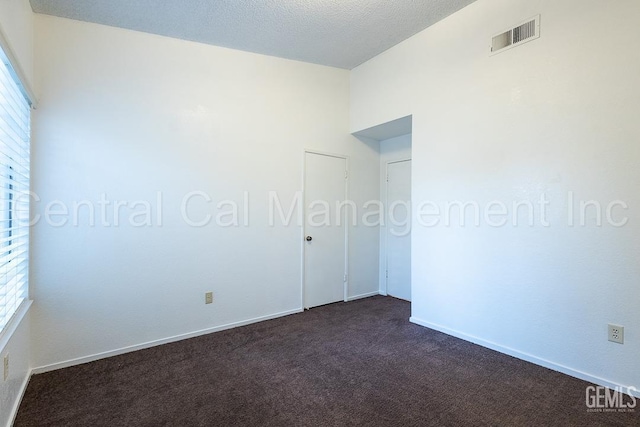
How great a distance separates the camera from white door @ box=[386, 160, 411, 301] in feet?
13.9

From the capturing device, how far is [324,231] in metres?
4.02

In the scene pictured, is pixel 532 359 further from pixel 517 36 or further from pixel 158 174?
pixel 158 174

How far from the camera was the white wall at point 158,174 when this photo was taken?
8.43ft

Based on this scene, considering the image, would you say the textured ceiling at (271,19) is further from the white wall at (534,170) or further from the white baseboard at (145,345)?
the white baseboard at (145,345)

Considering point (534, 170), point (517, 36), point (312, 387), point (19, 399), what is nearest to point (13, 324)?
point (19, 399)

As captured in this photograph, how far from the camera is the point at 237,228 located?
337 cm

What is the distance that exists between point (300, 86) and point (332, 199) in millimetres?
1482

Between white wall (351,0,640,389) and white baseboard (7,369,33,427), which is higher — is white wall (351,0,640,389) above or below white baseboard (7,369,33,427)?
above

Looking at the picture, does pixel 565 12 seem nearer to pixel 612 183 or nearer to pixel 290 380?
pixel 612 183

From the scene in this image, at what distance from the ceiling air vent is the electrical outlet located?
221cm

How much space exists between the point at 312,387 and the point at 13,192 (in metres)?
2.52

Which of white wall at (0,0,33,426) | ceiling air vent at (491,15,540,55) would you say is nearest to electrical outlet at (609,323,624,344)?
ceiling air vent at (491,15,540,55)

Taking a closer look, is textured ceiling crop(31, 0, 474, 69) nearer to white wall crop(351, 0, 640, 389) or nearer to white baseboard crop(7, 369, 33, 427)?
white wall crop(351, 0, 640, 389)

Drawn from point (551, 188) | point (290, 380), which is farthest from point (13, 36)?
point (551, 188)
